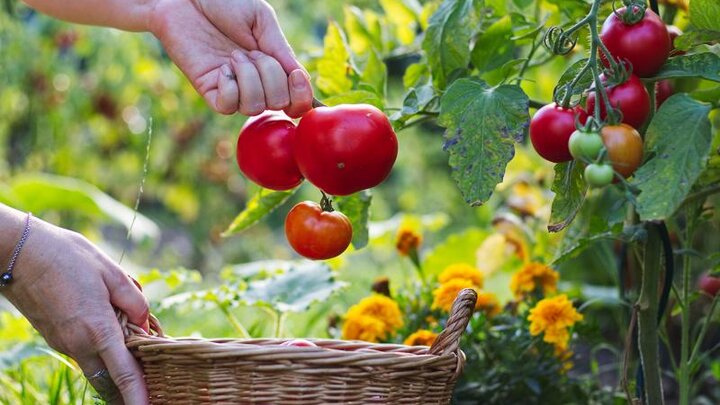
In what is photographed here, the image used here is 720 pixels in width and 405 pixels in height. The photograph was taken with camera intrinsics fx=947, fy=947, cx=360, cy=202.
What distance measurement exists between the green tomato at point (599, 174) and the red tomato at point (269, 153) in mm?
403

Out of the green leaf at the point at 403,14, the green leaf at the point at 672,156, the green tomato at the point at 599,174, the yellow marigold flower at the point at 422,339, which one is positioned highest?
the green tomato at the point at 599,174

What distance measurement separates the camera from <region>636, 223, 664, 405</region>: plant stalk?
140 centimetres

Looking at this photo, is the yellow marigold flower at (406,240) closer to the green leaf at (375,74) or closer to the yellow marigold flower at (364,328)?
A: the yellow marigold flower at (364,328)

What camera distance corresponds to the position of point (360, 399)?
1165 mm

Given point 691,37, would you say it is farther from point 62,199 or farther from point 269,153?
point 62,199

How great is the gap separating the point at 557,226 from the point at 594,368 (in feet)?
2.60

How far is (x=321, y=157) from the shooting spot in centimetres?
113

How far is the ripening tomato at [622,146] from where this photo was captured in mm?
1007

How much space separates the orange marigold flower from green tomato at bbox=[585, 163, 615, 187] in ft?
2.92

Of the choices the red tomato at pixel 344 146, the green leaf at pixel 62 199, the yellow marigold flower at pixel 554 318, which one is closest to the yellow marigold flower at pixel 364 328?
the yellow marigold flower at pixel 554 318

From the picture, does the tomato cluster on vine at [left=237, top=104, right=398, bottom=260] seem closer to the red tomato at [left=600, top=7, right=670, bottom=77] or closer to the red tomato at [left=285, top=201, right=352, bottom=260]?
the red tomato at [left=285, top=201, right=352, bottom=260]

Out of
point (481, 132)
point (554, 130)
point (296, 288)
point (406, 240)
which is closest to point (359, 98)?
point (481, 132)

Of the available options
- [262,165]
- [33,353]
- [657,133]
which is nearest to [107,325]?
[262,165]

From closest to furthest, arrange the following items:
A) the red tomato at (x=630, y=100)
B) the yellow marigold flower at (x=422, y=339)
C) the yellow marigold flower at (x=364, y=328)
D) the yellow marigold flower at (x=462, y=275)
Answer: the red tomato at (x=630, y=100), the yellow marigold flower at (x=422, y=339), the yellow marigold flower at (x=364, y=328), the yellow marigold flower at (x=462, y=275)
